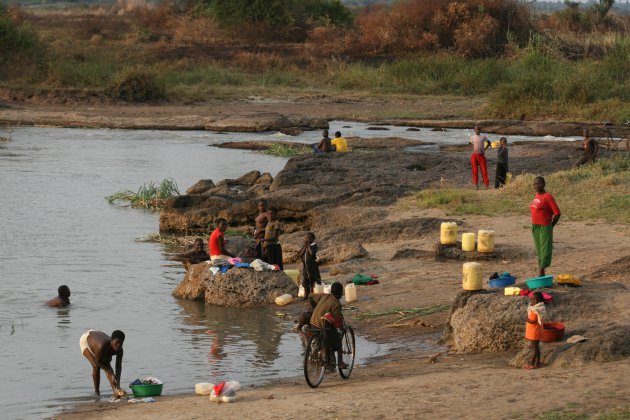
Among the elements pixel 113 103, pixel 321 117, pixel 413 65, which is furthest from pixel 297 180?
pixel 413 65

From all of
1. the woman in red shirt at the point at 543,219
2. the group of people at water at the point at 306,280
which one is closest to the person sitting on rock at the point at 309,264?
the group of people at water at the point at 306,280

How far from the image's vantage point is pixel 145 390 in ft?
33.5

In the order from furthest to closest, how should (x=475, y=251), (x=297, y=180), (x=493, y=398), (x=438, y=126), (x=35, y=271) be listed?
1. (x=438, y=126)
2. (x=297, y=180)
3. (x=35, y=271)
4. (x=475, y=251)
5. (x=493, y=398)

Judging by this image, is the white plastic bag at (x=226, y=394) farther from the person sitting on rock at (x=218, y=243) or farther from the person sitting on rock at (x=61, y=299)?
the person sitting on rock at (x=61, y=299)

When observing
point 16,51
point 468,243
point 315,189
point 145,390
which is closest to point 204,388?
point 145,390

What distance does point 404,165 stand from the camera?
24516mm

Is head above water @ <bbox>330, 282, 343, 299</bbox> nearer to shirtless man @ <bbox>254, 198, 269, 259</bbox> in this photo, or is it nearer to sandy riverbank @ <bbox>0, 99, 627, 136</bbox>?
shirtless man @ <bbox>254, 198, 269, 259</bbox>

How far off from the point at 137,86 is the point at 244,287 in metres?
28.7

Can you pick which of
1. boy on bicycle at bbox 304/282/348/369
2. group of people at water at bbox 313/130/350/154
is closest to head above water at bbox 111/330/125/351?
boy on bicycle at bbox 304/282/348/369

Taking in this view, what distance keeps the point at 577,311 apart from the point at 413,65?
36602 mm

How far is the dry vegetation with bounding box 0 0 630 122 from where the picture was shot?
3978 cm

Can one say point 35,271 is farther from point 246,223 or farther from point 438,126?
point 438,126

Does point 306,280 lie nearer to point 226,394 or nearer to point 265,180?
point 226,394

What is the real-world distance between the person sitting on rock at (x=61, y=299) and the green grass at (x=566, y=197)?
6.93 metres
